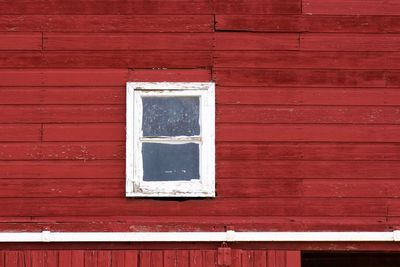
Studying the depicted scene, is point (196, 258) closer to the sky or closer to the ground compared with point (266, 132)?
closer to the ground

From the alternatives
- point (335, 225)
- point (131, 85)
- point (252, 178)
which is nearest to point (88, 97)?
point (131, 85)

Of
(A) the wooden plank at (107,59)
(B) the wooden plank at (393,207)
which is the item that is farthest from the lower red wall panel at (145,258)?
(A) the wooden plank at (107,59)

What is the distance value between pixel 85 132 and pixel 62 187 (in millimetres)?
561

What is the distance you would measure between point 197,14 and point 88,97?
1.32 meters

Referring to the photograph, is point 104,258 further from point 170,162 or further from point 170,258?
point 170,162

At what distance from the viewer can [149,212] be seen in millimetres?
8102

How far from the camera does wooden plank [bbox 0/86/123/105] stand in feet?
27.0

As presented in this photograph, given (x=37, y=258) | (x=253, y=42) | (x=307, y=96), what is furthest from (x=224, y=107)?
(x=37, y=258)

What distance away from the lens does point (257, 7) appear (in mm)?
8398

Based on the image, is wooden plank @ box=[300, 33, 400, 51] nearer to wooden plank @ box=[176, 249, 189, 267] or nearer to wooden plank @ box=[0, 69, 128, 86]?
wooden plank @ box=[0, 69, 128, 86]

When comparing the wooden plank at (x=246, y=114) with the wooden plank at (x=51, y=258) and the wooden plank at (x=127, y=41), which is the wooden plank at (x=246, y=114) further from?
the wooden plank at (x=51, y=258)

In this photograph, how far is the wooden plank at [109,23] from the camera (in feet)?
27.3

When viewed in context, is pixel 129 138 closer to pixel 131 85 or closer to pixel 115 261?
pixel 131 85

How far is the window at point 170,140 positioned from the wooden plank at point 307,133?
22 cm
